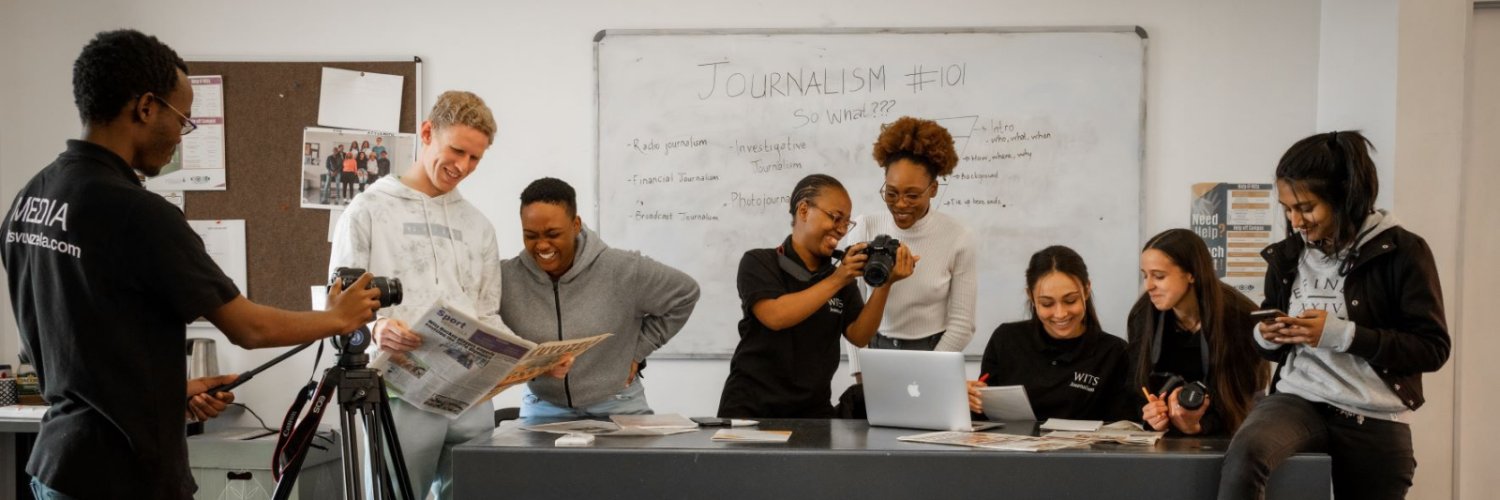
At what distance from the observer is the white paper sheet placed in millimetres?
4105

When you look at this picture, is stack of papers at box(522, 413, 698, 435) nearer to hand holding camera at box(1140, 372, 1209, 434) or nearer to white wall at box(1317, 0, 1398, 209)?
hand holding camera at box(1140, 372, 1209, 434)

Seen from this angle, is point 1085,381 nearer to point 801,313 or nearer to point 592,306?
point 801,313

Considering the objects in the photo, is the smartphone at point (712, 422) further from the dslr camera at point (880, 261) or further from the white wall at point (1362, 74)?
the white wall at point (1362, 74)

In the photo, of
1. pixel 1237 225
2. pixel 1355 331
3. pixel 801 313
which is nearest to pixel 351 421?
pixel 801 313

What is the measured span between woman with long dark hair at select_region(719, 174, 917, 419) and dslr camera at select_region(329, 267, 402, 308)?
977 millimetres

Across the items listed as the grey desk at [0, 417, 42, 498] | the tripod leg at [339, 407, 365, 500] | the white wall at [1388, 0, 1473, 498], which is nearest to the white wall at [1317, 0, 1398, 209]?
the white wall at [1388, 0, 1473, 498]

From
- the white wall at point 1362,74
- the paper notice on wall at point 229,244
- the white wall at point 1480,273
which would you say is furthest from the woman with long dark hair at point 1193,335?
the paper notice on wall at point 229,244

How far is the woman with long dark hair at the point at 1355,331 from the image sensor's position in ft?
7.53

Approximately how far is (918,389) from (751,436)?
1.28 feet

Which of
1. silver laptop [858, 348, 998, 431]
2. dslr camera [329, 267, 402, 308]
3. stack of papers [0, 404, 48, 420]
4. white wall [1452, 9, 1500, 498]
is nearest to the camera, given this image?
dslr camera [329, 267, 402, 308]

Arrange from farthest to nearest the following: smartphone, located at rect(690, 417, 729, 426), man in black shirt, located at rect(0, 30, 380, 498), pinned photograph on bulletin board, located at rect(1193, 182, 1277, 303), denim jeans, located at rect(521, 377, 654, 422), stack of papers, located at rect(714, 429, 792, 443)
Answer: pinned photograph on bulletin board, located at rect(1193, 182, 1277, 303) → denim jeans, located at rect(521, 377, 654, 422) → smartphone, located at rect(690, 417, 729, 426) → stack of papers, located at rect(714, 429, 792, 443) → man in black shirt, located at rect(0, 30, 380, 498)

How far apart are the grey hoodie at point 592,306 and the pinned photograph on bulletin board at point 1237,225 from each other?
7.10 feet

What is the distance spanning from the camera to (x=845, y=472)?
217 centimetres

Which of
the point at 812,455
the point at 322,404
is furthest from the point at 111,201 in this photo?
the point at 812,455
